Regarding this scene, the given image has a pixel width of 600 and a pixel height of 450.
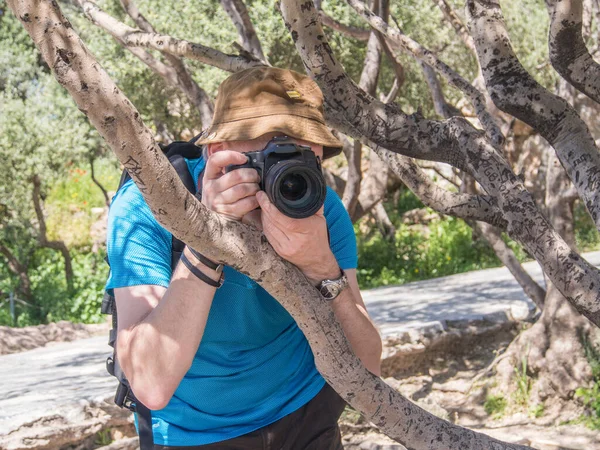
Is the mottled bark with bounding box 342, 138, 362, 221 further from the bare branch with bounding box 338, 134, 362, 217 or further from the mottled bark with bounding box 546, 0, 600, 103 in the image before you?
the mottled bark with bounding box 546, 0, 600, 103

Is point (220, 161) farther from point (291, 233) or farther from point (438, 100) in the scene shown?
point (438, 100)

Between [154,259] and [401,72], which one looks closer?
[154,259]

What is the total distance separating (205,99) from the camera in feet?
18.7

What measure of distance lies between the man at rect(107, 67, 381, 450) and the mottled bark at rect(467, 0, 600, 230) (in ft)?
1.83

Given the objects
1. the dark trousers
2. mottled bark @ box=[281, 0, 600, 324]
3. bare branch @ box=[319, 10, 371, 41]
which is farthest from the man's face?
bare branch @ box=[319, 10, 371, 41]

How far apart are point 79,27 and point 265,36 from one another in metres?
4.43

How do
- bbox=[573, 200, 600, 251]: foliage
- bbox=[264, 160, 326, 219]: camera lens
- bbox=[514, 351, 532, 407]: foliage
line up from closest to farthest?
1. bbox=[264, 160, 326, 219]: camera lens
2. bbox=[514, 351, 532, 407]: foliage
3. bbox=[573, 200, 600, 251]: foliage

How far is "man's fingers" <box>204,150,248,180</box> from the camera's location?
1472 mm

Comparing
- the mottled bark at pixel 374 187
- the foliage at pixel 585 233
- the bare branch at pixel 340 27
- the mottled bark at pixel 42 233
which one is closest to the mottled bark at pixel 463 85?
the bare branch at pixel 340 27

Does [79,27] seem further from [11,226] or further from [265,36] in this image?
[265,36]

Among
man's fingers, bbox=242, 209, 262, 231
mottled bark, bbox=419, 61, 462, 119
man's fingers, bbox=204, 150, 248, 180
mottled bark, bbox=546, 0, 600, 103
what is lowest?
man's fingers, bbox=242, 209, 262, 231

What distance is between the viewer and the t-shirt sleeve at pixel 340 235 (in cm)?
A: 201

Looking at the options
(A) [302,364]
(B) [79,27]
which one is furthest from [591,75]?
(B) [79,27]

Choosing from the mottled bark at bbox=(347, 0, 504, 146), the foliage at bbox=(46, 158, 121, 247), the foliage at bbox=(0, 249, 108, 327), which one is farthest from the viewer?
the foliage at bbox=(46, 158, 121, 247)
